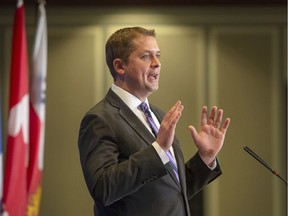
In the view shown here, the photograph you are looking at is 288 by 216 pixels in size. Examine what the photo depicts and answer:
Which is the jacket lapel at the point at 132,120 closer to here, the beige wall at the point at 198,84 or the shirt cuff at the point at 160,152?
the shirt cuff at the point at 160,152

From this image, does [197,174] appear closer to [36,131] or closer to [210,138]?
[210,138]

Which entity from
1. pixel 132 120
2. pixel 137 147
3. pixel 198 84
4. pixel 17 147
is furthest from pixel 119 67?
pixel 198 84

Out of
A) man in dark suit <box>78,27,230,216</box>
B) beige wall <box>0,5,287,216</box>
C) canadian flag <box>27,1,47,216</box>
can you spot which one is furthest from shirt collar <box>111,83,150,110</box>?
beige wall <box>0,5,287,216</box>

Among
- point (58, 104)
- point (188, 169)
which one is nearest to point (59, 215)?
point (58, 104)

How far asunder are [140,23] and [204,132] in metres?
2.93

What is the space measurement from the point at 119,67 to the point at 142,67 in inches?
3.6

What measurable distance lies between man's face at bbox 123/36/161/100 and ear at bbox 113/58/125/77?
1 centimetres

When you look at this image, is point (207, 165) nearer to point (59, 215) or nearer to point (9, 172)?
point (9, 172)

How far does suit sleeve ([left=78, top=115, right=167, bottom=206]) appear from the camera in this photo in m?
1.57

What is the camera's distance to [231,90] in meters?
4.79

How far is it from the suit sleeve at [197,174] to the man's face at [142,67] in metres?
0.33

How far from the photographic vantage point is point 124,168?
1.58 meters

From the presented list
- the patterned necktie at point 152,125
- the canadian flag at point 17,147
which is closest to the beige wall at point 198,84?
the canadian flag at point 17,147

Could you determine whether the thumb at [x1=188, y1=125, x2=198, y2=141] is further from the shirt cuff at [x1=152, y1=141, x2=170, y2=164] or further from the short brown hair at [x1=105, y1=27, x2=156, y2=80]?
the short brown hair at [x1=105, y1=27, x2=156, y2=80]
